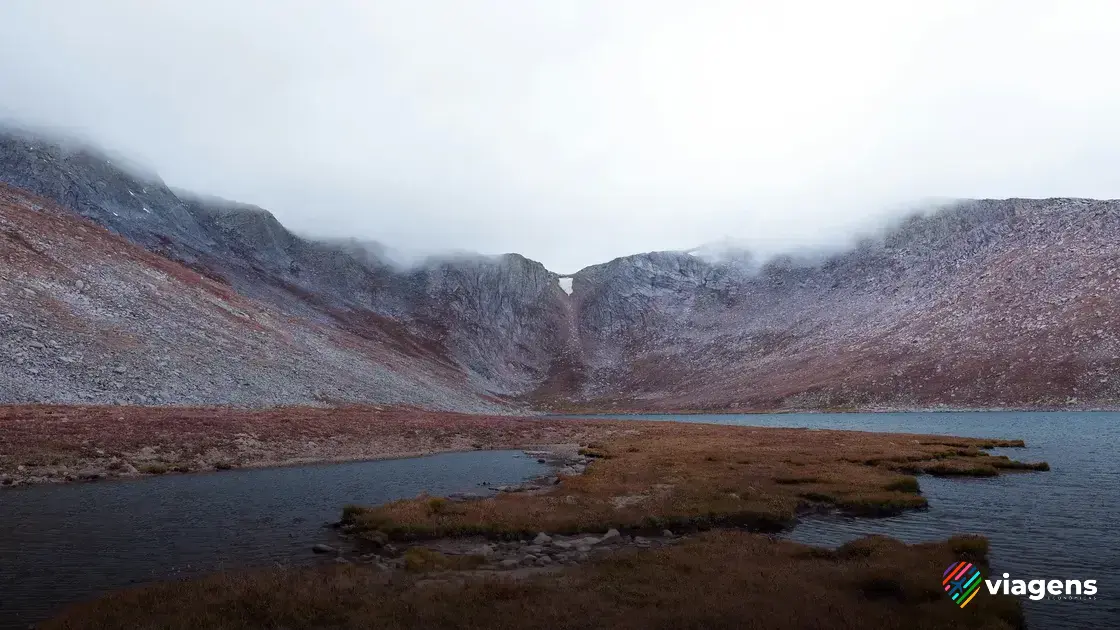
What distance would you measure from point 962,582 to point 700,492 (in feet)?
52.8

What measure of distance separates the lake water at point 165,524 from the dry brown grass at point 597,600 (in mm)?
3166

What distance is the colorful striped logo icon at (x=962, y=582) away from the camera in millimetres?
16644

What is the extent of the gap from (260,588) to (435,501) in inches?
569

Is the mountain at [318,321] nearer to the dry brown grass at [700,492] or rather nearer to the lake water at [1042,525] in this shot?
the dry brown grass at [700,492]

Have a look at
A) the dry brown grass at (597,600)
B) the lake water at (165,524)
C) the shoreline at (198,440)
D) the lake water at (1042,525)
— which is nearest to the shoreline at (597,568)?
the dry brown grass at (597,600)

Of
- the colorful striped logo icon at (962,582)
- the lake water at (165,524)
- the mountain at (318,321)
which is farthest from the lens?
the mountain at (318,321)

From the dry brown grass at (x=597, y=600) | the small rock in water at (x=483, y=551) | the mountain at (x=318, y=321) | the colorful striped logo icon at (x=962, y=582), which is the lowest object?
the small rock in water at (x=483, y=551)

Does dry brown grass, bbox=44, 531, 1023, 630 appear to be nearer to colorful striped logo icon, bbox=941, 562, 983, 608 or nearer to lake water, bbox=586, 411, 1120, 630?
colorful striped logo icon, bbox=941, 562, 983, 608

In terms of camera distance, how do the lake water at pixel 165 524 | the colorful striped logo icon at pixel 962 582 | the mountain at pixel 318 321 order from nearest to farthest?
the colorful striped logo icon at pixel 962 582
the lake water at pixel 165 524
the mountain at pixel 318 321

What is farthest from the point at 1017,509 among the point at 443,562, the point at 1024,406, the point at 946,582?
the point at 1024,406

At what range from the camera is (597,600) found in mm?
16688

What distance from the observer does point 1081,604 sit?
17906 mm

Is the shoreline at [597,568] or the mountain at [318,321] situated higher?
the mountain at [318,321]

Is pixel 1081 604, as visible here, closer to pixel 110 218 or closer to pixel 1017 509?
pixel 1017 509
